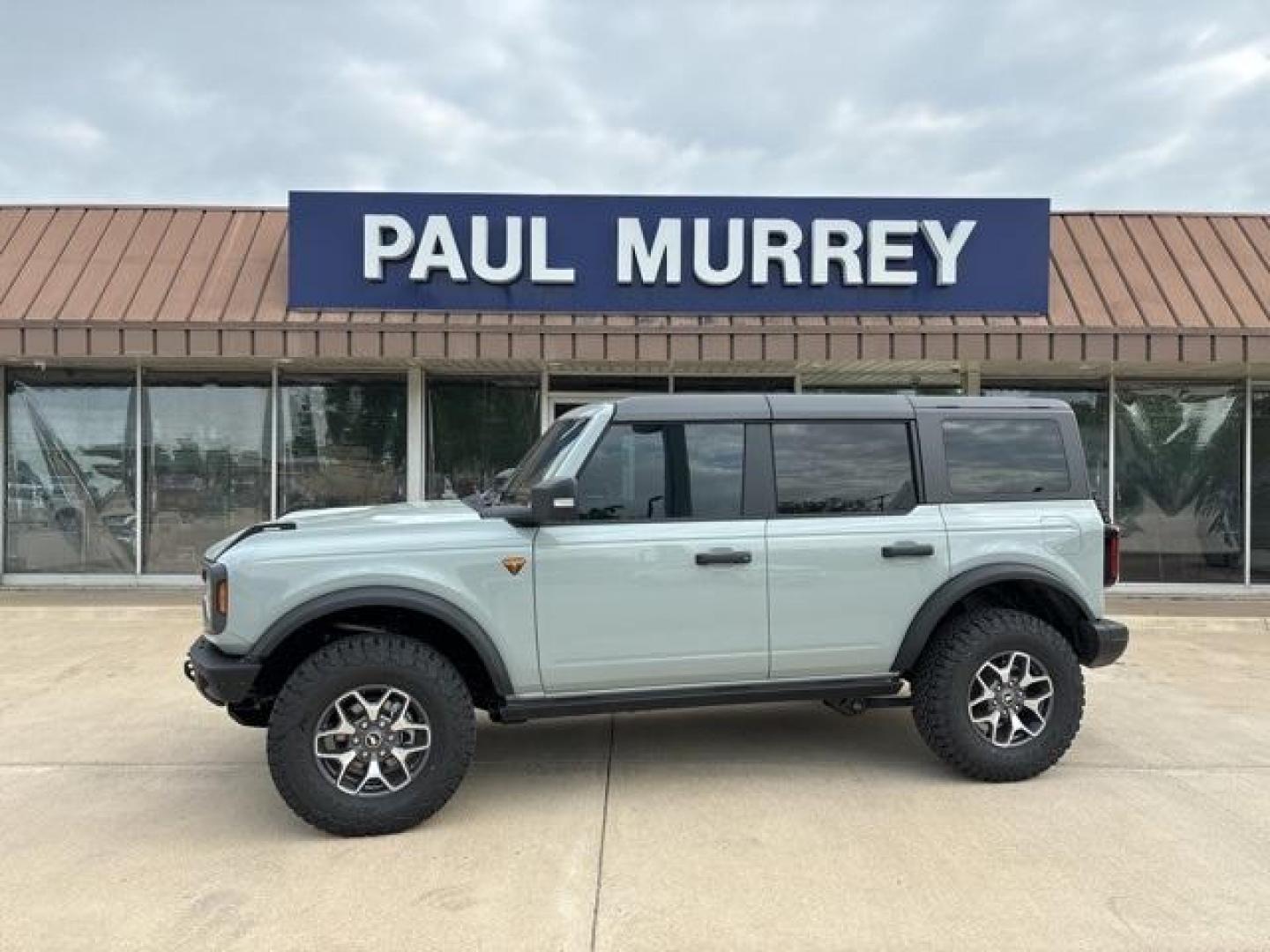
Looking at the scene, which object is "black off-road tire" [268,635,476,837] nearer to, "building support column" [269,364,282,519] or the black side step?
the black side step

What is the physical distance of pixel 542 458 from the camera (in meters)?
5.04

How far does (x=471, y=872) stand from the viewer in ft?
12.5

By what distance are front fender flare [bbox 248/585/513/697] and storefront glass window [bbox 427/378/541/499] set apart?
6.70m

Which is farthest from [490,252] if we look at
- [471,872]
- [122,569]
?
Result: [471,872]

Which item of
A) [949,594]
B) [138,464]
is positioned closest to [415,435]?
[138,464]

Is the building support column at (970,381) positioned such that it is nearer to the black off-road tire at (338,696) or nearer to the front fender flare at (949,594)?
the front fender flare at (949,594)

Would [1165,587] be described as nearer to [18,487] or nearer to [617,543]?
[617,543]

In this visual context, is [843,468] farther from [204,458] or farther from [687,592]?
[204,458]

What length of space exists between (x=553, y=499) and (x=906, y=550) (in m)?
1.77

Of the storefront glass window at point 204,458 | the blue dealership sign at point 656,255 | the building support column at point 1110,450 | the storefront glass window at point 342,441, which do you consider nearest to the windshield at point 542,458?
the blue dealership sign at point 656,255

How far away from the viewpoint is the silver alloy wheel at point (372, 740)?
4.14 meters

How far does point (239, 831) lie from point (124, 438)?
7.91 m

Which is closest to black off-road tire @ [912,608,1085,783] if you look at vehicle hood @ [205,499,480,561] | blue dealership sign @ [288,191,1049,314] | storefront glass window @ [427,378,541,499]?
vehicle hood @ [205,499,480,561]

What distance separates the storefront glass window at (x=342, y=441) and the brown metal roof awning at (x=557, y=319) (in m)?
1.09
